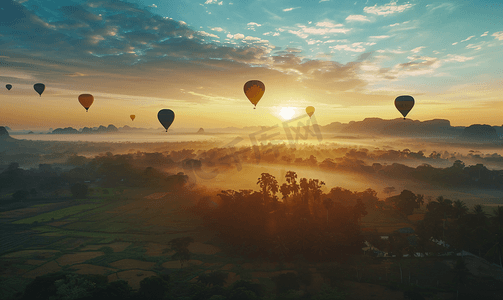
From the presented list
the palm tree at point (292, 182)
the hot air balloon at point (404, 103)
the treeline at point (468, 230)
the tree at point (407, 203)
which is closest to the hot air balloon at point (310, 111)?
the hot air balloon at point (404, 103)

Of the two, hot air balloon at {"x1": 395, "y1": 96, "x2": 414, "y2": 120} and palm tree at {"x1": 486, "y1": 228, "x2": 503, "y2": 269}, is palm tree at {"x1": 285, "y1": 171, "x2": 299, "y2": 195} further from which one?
palm tree at {"x1": 486, "y1": 228, "x2": 503, "y2": 269}

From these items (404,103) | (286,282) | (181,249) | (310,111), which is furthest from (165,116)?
(404,103)

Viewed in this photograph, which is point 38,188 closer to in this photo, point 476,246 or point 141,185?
point 141,185

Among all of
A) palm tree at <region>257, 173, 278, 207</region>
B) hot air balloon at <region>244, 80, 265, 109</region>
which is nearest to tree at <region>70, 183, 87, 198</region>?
palm tree at <region>257, 173, 278, 207</region>

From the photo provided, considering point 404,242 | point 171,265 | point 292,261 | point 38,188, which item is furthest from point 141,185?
point 404,242

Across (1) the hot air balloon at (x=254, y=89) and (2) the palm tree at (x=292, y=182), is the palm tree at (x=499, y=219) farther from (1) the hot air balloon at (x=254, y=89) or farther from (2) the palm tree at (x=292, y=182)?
(1) the hot air balloon at (x=254, y=89)

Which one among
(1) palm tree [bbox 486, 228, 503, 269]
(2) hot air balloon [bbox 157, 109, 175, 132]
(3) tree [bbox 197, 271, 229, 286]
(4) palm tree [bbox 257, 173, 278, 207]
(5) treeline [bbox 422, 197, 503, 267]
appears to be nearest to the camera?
(3) tree [bbox 197, 271, 229, 286]

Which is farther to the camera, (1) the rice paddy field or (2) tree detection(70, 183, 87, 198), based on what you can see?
(2) tree detection(70, 183, 87, 198)
